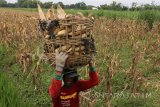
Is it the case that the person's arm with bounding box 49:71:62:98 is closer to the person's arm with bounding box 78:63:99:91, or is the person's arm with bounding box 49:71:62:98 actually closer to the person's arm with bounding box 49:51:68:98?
the person's arm with bounding box 49:51:68:98

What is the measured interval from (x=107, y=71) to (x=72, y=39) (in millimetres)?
2221

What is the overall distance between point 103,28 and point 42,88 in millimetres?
4763

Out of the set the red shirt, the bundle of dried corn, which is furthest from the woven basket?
the red shirt

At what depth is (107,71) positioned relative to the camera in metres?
4.69

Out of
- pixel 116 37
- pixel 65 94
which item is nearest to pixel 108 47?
pixel 116 37

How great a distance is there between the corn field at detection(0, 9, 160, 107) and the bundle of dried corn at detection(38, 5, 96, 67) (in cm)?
22

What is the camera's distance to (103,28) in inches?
395

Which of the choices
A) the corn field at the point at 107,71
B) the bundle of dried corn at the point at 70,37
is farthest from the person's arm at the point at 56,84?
the corn field at the point at 107,71

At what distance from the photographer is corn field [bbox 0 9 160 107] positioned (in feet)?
15.6

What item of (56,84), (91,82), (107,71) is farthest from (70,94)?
(107,71)

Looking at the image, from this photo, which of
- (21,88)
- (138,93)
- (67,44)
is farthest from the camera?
(21,88)

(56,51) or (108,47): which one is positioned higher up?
(56,51)

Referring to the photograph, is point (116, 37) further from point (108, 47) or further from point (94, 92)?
point (94, 92)

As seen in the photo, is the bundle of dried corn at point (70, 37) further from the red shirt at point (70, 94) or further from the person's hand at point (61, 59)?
the red shirt at point (70, 94)
